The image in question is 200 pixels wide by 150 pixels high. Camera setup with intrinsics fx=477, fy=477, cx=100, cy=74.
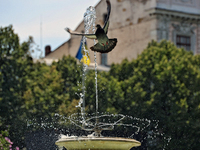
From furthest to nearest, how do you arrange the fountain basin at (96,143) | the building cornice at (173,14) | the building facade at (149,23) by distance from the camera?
the building facade at (149,23)
the building cornice at (173,14)
the fountain basin at (96,143)

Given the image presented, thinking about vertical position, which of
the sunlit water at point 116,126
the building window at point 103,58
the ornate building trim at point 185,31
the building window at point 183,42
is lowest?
the sunlit water at point 116,126

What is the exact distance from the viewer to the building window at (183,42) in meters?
29.9

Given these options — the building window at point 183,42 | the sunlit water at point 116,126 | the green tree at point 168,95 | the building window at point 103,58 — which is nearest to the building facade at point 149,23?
the building window at point 183,42

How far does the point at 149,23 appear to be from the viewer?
28828 mm

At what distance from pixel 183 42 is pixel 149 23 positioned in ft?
9.31

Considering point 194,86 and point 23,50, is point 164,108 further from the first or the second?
point 23,50

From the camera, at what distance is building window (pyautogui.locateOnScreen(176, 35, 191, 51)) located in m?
29.9

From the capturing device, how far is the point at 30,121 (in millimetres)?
20000

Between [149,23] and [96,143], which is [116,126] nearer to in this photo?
[149,23]

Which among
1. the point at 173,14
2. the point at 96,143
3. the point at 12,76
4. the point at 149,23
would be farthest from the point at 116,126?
the point at 96,143

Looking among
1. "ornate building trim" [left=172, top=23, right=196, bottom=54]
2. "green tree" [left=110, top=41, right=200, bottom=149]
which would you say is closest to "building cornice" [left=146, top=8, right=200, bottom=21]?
"ornate building trim" [left=172, top=23, right=196, bottom=54]

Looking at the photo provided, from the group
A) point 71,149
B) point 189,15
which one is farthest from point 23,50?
point 71,149

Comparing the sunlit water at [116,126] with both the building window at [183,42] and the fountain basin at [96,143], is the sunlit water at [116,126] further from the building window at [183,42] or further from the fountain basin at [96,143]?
the fountain basin at [96,143]

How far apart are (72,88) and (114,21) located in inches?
424
